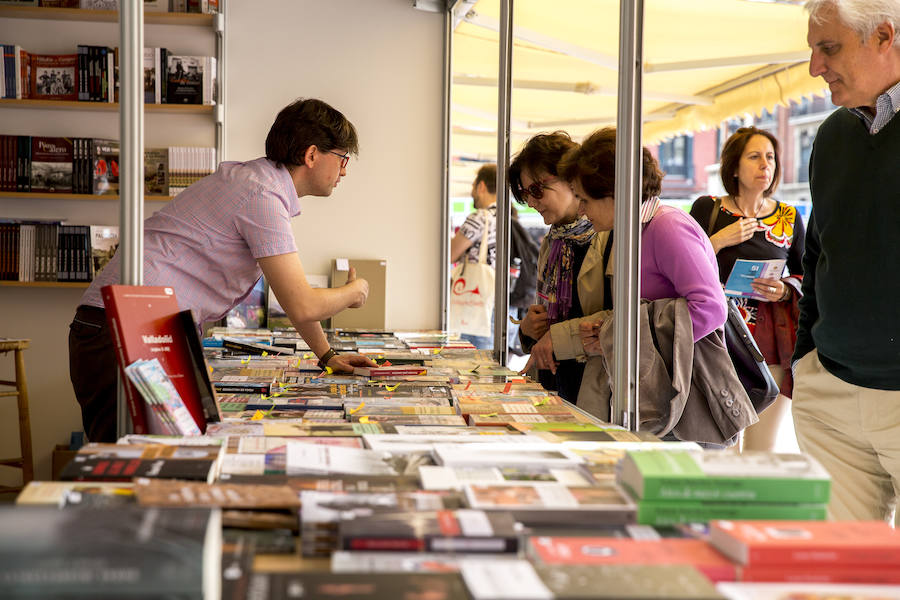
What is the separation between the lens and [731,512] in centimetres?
111

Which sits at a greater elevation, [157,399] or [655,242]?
[655,242]

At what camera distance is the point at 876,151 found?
2016mm

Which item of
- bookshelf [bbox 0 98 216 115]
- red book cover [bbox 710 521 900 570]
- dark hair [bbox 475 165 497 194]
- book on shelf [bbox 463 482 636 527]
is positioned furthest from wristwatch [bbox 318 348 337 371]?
dark hair [bbox 475 165 497 194]

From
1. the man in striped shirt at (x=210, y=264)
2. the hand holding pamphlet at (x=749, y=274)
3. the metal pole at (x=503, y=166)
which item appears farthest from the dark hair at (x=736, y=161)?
the man in striped shirt at (x=210, y=264)

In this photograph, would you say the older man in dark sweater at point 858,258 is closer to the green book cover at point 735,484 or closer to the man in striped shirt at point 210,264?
the green book cover at point 735,484

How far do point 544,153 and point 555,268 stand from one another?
0.40 m

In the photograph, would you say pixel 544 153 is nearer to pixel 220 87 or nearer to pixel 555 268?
pixel 555 268

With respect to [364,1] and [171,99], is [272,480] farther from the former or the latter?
[364,1]

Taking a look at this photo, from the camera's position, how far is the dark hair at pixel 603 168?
2.42m

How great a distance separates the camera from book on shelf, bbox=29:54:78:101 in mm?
4371

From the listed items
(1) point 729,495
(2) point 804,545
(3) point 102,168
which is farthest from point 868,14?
(3) point 102,168

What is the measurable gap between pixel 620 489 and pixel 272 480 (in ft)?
1.59

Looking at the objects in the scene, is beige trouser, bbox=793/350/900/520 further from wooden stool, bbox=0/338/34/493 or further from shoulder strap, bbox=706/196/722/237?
wooden stool, bbox=0/338/34/493

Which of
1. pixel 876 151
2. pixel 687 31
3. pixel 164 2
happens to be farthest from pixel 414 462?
pixel 687 31
